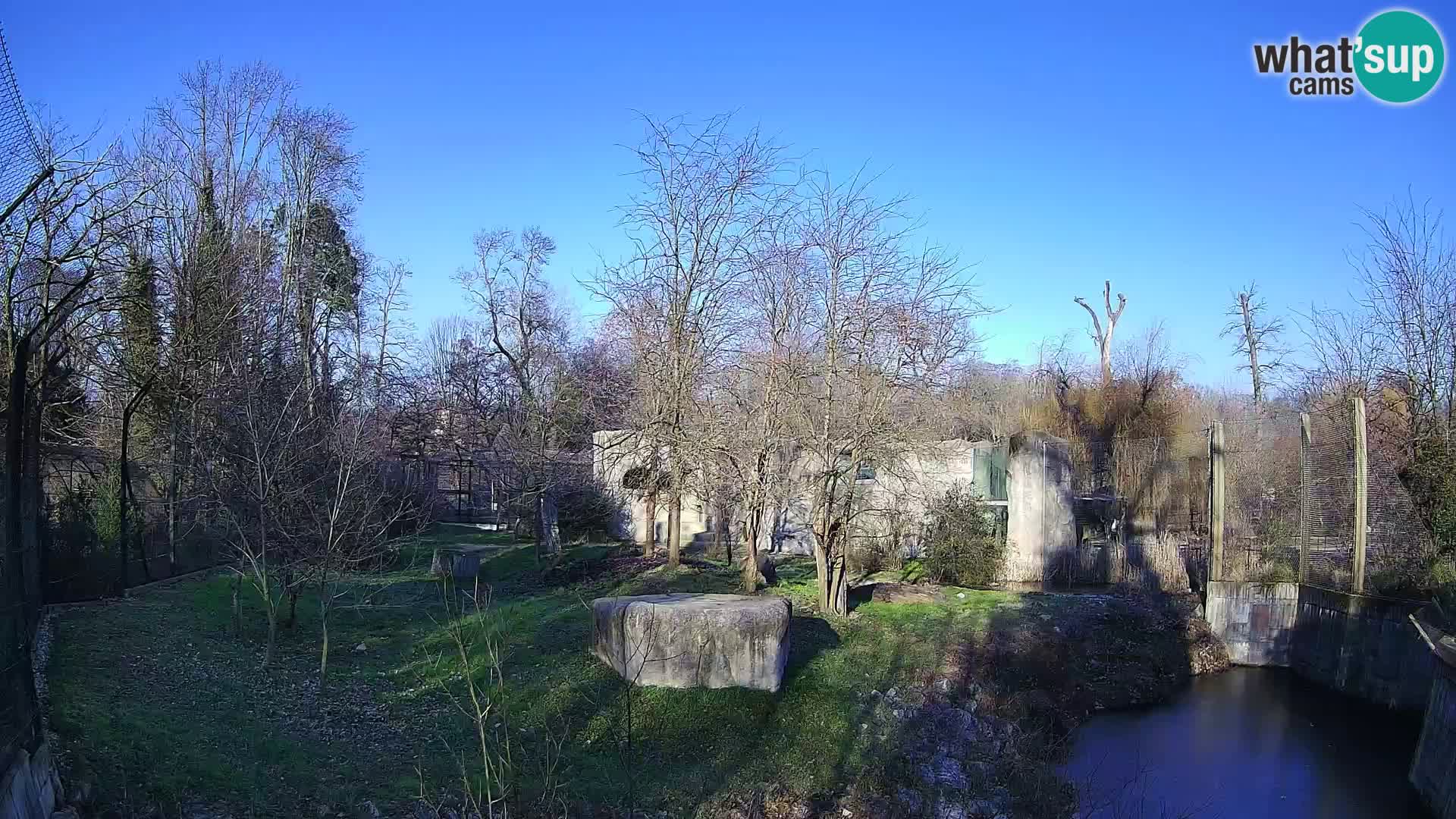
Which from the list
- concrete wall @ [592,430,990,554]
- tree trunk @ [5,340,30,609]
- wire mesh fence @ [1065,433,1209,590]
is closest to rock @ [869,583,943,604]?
concrete wall @ [592,430,990,554]

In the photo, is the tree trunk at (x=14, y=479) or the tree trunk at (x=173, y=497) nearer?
the tree trunk at (x=14, y=479)

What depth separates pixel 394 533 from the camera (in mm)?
25141

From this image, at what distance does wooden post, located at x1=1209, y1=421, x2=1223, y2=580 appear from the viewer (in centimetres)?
1593

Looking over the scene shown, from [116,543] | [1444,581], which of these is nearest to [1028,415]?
[1444,581]

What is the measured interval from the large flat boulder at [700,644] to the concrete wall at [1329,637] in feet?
25.9

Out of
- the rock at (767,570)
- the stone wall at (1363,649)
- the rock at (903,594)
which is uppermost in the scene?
→ the rock at (767,570)

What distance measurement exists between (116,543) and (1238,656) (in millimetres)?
17115

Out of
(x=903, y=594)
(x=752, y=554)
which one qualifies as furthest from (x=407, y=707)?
(x=903, y=594)

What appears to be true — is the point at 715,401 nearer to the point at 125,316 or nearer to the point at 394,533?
the point at 125,316

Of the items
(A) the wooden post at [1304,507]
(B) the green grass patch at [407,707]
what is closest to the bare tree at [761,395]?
(B) the green grass patch at [407,707]

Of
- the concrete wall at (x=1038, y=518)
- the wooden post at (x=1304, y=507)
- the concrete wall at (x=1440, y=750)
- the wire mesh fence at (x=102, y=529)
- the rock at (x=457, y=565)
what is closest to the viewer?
the concrete wall at (x=1440, y=750)

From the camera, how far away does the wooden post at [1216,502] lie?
627 inches

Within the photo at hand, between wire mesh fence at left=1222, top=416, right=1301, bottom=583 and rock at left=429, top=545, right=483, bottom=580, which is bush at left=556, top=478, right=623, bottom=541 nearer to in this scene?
rock at left=429, top=545, right=483, bottom=580

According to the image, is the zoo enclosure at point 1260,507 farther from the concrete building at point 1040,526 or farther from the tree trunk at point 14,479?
the tree trunk at point 14,479
